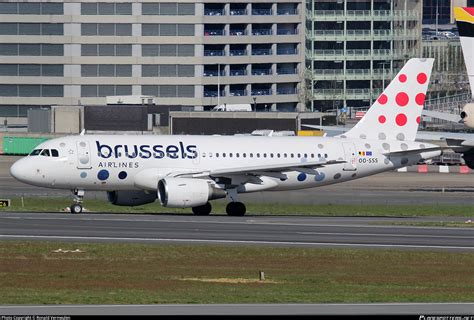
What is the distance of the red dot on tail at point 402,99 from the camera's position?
7044 cm

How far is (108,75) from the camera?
162 metres

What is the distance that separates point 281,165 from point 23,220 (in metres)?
13.5

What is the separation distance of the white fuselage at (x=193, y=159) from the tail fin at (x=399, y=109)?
0.66 m

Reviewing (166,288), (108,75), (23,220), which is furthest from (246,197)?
(108,75)

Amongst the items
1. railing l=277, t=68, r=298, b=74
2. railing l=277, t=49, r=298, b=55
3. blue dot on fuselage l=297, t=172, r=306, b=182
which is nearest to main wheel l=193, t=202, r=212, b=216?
blue dot on fuselage l=297, t=172, r=306, b=182

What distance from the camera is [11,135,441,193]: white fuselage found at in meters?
64.1

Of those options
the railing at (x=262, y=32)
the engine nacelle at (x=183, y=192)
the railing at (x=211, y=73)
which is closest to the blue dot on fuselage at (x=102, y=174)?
the engine nacelle at (x=183, y=192)

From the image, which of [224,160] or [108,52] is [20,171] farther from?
[108,52]

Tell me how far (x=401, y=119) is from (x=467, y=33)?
10023 mm

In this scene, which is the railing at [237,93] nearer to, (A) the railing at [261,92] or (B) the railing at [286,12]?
(A) the railing at [261,92]

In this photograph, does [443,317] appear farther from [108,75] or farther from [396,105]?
[108,75]

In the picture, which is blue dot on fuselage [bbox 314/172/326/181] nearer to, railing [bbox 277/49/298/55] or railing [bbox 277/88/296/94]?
railing [bbox 277/49/298/55]

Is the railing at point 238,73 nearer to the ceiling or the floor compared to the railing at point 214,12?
nearer to the floor

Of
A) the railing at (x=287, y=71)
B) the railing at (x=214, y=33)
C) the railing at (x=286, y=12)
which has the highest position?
the railing at (x=286, y=12)
